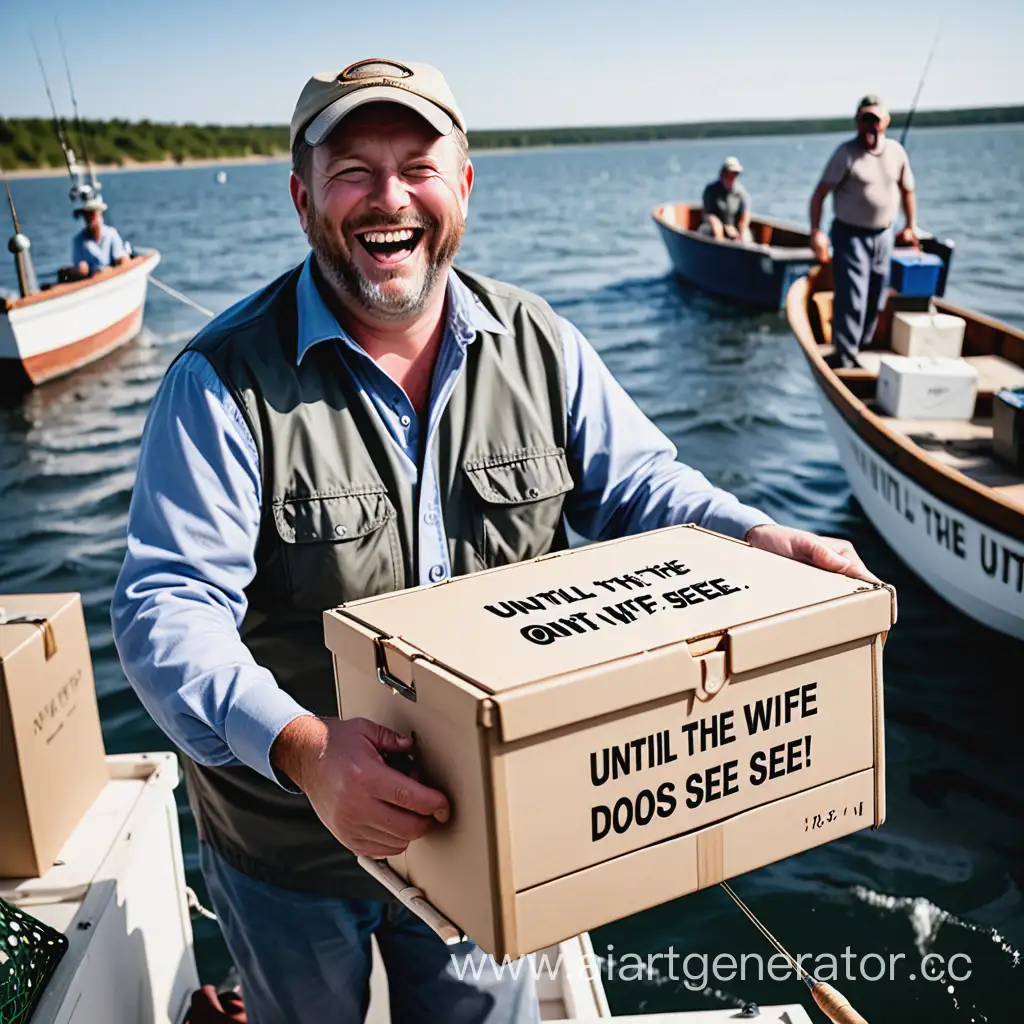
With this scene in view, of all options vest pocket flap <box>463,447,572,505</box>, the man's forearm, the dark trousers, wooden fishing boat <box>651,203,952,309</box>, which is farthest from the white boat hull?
wooden fishing boat <box>651,203,952,309</box>

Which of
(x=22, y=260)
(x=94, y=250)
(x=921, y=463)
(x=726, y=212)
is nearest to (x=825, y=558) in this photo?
(x=921, y=463)

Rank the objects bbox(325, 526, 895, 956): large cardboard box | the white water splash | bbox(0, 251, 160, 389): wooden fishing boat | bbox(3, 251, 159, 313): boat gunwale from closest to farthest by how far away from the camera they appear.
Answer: bbox(325, 526, 895, 956): large cardboard box, the white water splash, bbox(3, 251, 159, 313): boat gunwale, bbox(0, 251, 160, 389): wooden fishing boat

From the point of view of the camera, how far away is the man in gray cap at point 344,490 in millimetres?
1775

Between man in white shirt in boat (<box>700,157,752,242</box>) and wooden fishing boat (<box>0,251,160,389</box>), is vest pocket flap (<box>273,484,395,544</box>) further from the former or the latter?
man in white shirt in boat (<box>700,157,752,242</box>)

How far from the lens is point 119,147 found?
95.2 metres

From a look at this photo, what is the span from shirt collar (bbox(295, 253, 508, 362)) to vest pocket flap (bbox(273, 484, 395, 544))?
25 cm

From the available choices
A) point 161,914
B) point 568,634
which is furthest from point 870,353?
point 568,634

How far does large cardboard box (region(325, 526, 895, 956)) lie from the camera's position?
4.64 feet

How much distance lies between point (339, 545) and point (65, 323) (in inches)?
592

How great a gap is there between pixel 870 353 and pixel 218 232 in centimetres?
4413

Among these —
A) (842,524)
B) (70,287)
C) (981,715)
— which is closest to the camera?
(981,715)

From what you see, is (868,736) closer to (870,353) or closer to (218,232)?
(870,353)

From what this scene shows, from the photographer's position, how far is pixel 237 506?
1.84 m

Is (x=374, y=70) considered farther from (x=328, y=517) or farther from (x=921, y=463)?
(x=921, y=463)
